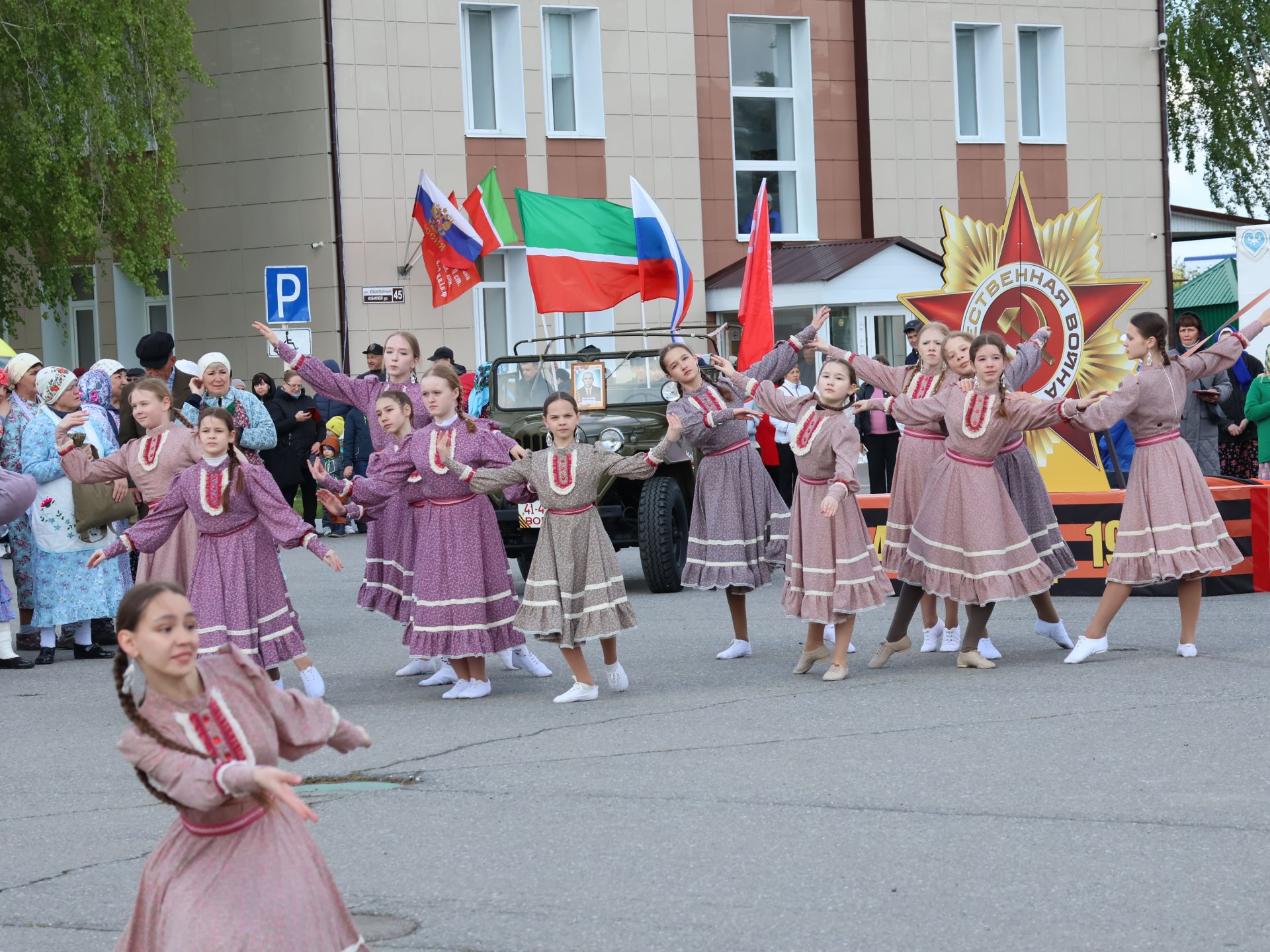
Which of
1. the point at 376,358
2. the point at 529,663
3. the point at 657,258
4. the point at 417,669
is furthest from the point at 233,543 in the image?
the point at 376,358

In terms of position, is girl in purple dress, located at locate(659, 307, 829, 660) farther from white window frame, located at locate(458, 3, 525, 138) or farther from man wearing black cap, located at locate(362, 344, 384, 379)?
white window frame, located at locate(458, 3, 525, 138)

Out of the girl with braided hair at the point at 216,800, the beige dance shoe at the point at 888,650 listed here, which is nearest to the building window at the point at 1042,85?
the beige dance shoe at the point at 888,650

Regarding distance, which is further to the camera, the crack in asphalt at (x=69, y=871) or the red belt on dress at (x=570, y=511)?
the red belt on dress at (x=570, y=511)

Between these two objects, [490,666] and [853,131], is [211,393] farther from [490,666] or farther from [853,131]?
[853,131]

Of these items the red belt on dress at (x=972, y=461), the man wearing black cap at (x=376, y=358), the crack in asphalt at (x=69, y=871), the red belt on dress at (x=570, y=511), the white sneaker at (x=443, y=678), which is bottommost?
the white sneaker at (x=443, y=678)

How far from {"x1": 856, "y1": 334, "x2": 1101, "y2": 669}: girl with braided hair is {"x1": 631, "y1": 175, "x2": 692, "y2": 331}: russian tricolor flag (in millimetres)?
6361

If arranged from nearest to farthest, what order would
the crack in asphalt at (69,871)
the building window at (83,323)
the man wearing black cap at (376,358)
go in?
the crack in asphalt at (69,871) → the man wearing black cap at (376,358) → the building window at (83,323)

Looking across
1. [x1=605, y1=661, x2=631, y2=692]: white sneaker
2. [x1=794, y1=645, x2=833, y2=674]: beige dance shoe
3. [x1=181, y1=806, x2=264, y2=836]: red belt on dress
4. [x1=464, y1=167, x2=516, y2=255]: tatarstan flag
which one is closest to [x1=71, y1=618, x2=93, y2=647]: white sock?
[x1=605, y1=661, x2=631, y2=692]: white sneaker

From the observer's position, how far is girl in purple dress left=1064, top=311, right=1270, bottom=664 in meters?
9.09

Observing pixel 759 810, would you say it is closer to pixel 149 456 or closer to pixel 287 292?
pixel 149 456

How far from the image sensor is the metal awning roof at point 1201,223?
36438 mm

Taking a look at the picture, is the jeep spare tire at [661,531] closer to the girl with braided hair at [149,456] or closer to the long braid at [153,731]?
the girl with braided hair at [149,456]

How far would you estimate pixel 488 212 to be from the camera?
885 inches

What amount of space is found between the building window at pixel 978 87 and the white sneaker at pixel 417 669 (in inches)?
791
